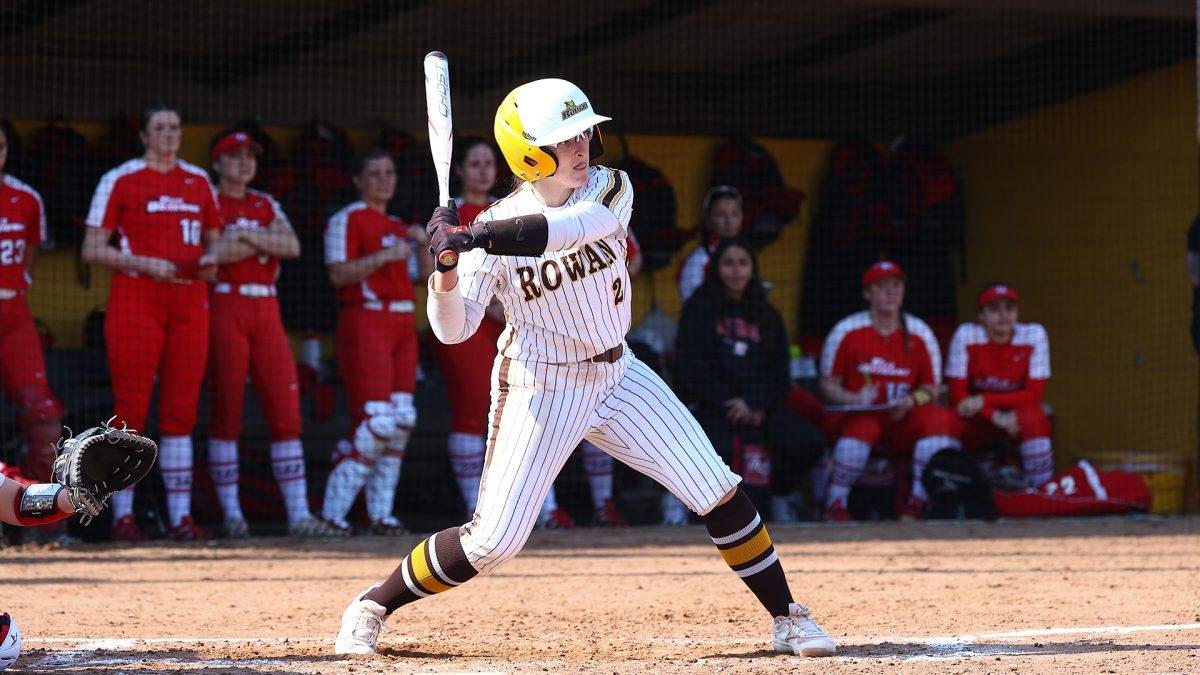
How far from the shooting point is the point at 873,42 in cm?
901

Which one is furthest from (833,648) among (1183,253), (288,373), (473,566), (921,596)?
(1183,253)

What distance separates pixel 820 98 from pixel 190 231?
481 centimetres

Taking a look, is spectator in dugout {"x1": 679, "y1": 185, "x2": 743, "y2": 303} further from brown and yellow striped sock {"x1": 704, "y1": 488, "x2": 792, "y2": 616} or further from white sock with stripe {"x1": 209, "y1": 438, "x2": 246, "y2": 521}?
brown and yellow striped sock {"x1": 704, "y1": 488, "x2": 792, "y2": 616}

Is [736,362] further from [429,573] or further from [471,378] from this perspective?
[429,573]

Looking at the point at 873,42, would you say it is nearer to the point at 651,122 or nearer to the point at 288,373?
the point at 651,122

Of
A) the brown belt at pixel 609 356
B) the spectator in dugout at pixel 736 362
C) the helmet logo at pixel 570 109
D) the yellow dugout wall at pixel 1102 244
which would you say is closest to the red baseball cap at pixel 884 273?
the spectator in dugout at pixel 736 362

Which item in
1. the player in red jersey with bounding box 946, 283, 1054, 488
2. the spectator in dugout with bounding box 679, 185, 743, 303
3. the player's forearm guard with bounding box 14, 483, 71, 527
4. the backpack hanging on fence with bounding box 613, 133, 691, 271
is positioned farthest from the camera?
the backpack hanging on fence with bounding box 613, 133, 691, 271

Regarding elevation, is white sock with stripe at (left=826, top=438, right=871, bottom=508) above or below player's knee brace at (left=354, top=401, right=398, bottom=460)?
below

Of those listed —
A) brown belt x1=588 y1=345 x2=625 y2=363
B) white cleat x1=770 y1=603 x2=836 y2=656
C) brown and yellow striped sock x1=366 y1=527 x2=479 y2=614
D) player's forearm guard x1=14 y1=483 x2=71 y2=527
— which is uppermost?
brown belt x1=588 y1=345 x2=625 y2=363

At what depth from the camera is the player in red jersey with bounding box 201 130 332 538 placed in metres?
6.95

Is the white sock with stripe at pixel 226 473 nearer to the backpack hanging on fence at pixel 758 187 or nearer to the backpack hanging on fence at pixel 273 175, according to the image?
the backpack hanging on fence at pixel 273 175

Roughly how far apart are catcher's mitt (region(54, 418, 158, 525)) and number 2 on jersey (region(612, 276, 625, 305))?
49.0 inches

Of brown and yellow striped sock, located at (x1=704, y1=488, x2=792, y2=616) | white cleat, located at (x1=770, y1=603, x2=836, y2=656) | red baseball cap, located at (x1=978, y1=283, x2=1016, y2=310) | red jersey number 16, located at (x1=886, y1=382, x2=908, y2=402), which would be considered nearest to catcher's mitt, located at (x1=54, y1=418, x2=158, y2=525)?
brown and yellow striped sock, located at (x1=704, y1=488, x2=792, y2=616)

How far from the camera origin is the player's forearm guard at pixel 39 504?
3621 mm
